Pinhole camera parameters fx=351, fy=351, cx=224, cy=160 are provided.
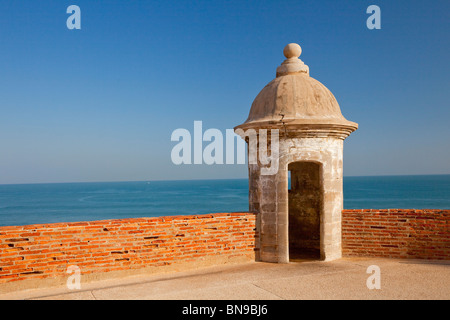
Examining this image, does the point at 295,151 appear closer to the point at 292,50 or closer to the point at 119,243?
the point at 292,50

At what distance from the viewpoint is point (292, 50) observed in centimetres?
759

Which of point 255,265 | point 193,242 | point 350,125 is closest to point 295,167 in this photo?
point 350,125

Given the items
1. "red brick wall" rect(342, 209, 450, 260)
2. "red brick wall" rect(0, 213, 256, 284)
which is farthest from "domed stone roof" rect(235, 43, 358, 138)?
"red brick wall" rect(0, 213, 256, 284)

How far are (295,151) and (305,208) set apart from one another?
9.07ft

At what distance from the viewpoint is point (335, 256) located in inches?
275

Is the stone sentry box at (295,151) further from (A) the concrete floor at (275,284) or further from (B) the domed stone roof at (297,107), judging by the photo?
(A) the concrete floor at (275,284)

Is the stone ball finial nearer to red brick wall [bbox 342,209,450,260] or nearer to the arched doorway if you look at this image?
the arched doorway

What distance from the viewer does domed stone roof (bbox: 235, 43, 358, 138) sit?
21.8 feet

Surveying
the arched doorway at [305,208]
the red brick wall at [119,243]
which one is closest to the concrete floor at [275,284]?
the red brick wall at [119,243]

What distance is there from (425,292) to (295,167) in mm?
4777

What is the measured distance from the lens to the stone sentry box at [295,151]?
675 cm

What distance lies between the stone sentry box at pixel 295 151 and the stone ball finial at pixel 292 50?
590 millimetres

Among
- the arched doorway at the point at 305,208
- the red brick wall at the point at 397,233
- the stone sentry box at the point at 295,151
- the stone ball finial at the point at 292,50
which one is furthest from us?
the arched doorway at the point at 305,208
